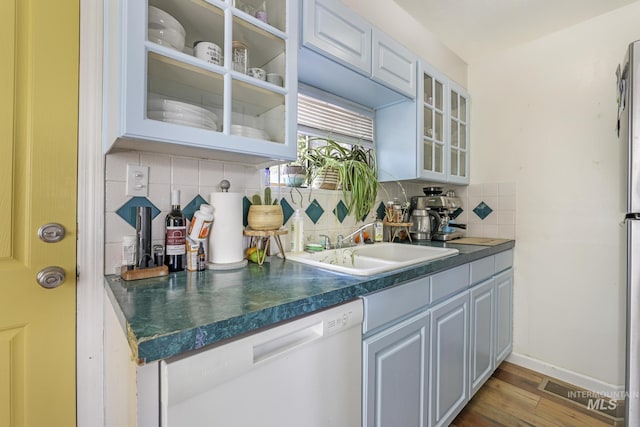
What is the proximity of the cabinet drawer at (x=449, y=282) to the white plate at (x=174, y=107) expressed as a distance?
1.09m

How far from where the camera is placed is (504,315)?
1995mm

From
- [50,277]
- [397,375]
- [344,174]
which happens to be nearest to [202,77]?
[50,277]

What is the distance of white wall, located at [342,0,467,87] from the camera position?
1.73 meters

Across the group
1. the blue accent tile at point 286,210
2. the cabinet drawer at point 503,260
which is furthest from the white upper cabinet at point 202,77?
the cabinet drawer at point 503,260

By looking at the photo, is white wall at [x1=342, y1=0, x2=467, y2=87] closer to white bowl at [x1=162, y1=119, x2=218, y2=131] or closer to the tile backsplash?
the tile backsplash

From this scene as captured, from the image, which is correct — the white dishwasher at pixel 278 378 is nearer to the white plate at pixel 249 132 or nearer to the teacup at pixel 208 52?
the white plate at pixel 249 132

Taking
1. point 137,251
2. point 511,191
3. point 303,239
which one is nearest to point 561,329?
point 511,191

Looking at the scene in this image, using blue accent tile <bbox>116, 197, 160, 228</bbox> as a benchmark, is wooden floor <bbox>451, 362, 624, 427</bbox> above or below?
below

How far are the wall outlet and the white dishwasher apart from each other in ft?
2.23

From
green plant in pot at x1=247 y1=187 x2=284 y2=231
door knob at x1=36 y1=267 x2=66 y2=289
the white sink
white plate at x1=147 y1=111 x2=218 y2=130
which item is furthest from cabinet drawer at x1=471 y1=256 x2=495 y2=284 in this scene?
door knob at x1=36 y1=267 x2=66 y2=289

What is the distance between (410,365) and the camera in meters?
1.14

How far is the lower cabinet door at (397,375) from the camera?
975mm

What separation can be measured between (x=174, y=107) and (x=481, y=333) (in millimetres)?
1889

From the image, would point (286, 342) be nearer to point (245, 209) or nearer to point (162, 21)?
point (245, 209)
